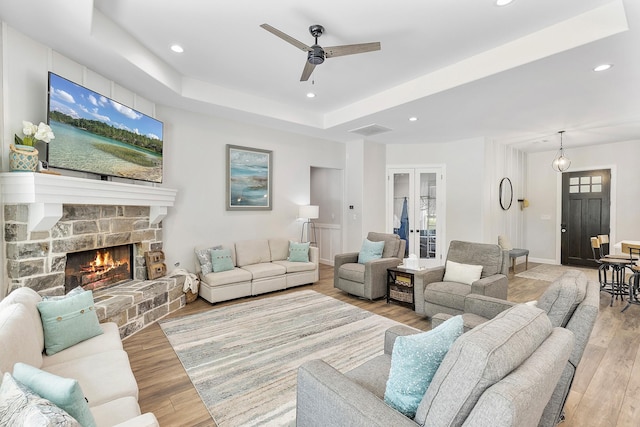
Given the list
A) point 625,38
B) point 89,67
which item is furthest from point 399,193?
point 89,67

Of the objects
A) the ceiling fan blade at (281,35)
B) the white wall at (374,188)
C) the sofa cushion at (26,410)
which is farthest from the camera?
the white wall at (374,188)

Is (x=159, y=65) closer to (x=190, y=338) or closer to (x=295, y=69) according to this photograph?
(x=295, y=69)

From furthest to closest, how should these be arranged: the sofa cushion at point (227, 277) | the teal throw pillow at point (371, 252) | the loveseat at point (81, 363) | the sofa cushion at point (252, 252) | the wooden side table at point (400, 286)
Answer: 1. the sofa cushion at point (252, 252)
2. the teal throw pillow at point (371, 252)
3. the sofa cushion at point (227, 277)
4. the wooden side table at point (400, 286)
5. the loveseat at point (81, 363)

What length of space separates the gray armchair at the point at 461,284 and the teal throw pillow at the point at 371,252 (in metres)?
1.07

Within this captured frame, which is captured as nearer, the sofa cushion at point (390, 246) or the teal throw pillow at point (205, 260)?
the teal throw pillow at point (205, 260)

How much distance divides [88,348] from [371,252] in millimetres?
3562

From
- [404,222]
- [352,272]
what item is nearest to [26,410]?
[352,272]

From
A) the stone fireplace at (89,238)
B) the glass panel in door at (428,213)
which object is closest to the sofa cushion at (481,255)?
the glass panel in door at (428,213)

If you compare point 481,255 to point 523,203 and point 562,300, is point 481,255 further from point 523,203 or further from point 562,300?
point 523,203

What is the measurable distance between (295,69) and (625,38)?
3.11m

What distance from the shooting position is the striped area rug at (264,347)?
212 cm

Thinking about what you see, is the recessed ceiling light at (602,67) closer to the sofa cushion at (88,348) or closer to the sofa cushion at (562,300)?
the sofa cushion at (562,300)

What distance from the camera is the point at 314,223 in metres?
7.40

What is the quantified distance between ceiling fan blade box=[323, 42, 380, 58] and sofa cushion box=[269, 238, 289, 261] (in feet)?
11.0
